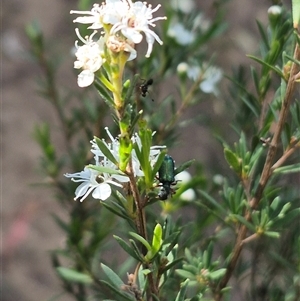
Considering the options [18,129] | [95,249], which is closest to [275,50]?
[95,249]

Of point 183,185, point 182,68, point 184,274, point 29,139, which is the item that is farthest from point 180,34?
point 29,139

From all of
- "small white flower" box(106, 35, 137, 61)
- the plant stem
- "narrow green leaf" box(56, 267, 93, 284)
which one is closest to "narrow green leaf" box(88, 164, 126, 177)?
"small white flower" box(106, 35, 137, 61)

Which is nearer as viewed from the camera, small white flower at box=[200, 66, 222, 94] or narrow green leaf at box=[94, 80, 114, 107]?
narrow green leaf at box=[94, 80, 114, 107]

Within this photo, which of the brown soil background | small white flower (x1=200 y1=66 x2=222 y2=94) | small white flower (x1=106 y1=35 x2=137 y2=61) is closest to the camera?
small white flower (x1=106 y1=35 x2=137 y2=61)

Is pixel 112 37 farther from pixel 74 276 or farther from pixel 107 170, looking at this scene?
pixel 74 276

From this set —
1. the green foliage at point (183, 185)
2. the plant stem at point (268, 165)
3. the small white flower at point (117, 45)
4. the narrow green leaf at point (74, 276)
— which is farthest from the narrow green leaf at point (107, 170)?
the narrow green leaf at point (74, 276)

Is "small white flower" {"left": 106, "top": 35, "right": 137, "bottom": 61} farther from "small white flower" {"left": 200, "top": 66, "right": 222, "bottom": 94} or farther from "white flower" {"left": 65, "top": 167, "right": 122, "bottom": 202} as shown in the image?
"small white flower" {"left": 200, "top": 66, "right": 222, "bottom": 94}
